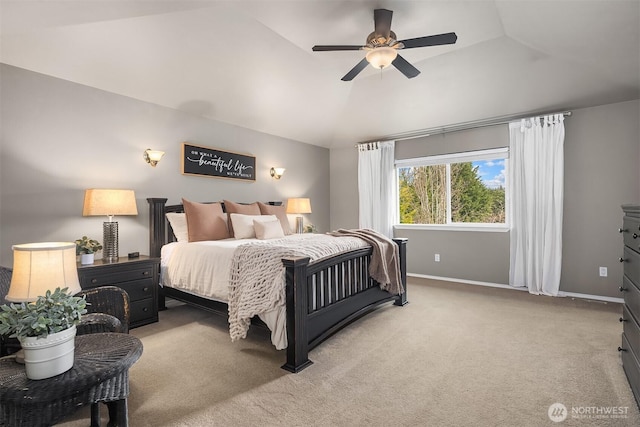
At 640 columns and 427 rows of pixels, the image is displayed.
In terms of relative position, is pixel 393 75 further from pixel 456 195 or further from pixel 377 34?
pixel 456 195

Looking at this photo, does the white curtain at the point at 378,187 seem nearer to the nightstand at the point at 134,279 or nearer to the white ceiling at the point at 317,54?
the white ceiling at the point at 317,54

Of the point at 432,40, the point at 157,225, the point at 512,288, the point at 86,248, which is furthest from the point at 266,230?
the point at 512,288

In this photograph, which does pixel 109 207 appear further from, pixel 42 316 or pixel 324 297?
pixel 324 297

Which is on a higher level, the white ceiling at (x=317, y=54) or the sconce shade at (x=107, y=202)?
the white ceiling at (x=317, y=54)

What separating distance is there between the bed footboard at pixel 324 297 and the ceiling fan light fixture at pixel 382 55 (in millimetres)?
1713

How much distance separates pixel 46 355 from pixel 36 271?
40 centimetres

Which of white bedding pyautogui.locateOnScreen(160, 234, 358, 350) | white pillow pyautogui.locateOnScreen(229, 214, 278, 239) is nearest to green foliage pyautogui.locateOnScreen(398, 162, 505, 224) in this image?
white bedding pyautogui.locateOnScreen(160, 234, 358, 350)

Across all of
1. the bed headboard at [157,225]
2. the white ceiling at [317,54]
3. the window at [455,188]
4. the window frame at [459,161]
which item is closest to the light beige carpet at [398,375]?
the bed headboard at [157,225]

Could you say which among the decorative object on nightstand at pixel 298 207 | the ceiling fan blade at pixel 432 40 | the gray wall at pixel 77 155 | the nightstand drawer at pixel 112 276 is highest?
the ceiling fan blade at pixel 432 40

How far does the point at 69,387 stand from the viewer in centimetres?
122

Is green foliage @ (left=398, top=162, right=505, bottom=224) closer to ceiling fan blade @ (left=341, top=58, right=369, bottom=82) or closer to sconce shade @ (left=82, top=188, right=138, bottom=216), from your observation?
ceiling fan blade @ (left=341, top=58, right=369, bottom=82)

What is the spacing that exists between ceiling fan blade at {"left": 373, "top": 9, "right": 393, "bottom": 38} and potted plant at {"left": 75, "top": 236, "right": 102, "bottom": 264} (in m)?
3.19

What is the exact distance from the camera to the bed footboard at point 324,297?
88.0 inches

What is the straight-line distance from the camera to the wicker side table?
1.18 metres
